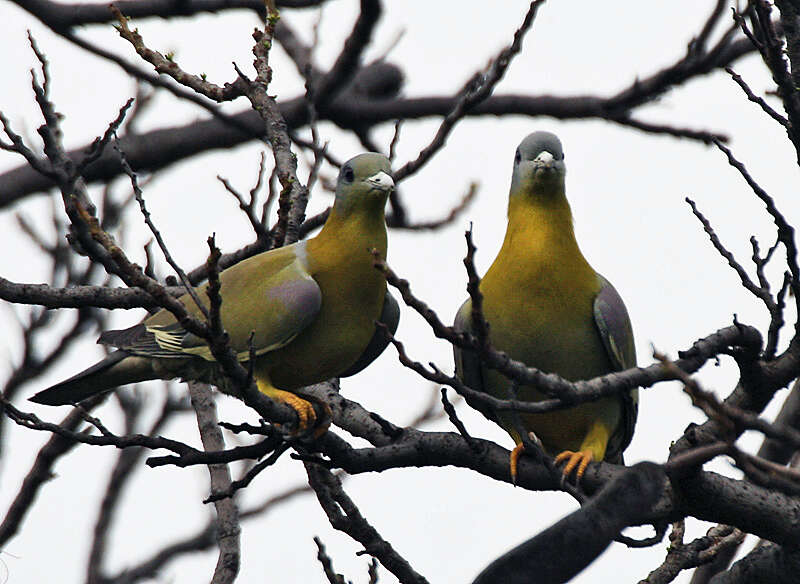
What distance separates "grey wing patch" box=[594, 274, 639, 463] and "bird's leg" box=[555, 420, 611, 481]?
138 mm

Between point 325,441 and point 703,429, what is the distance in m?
1.23

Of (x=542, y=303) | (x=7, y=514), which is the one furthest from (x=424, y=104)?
(x=7, y=514)

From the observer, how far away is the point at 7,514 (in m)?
4.76

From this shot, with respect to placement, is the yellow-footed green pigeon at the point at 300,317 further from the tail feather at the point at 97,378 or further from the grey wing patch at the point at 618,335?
the grey wing patch at the point at 618,335

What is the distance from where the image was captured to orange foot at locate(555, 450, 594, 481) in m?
3.95

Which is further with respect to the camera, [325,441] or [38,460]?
[38,460]

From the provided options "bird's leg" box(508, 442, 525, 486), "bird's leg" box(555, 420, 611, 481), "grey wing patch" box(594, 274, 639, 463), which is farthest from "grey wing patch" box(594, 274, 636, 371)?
"bird's leg" box(508, 442, 525, 486)

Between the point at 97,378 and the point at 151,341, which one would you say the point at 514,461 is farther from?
the point at 97,378

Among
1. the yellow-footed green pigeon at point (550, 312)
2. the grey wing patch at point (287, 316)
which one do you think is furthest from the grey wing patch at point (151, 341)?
the yellow-footed green pigeon at point (550, 312)

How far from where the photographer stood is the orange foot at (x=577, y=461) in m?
3.95

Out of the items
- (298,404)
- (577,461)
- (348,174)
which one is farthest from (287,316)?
(577,461)

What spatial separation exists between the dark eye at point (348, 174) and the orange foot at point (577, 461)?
1395 mm

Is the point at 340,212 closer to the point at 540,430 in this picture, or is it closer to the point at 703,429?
the point at 540,430

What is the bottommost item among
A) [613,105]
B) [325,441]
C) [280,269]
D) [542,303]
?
[325,441]
